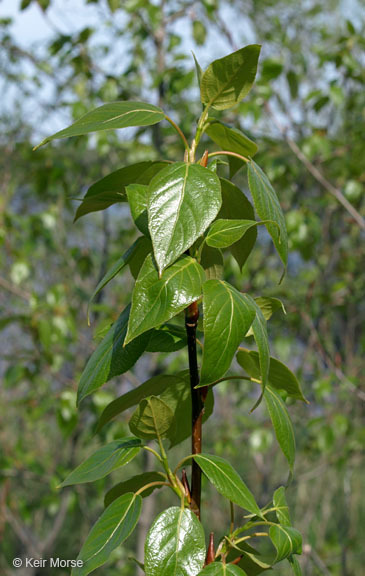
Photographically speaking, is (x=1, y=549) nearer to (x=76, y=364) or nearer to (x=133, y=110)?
(x=76, y=364)

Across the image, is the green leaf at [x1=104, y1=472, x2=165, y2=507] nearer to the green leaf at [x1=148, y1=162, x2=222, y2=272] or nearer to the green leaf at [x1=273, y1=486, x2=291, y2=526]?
the green leaf at [x1=273, y1=486, x2=291, y2=526]

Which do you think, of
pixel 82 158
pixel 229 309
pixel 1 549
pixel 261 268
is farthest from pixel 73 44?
pixel 1 549

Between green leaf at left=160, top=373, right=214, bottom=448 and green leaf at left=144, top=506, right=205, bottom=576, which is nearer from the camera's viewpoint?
green leaf at left=144, top=506, right=205, bottom=576

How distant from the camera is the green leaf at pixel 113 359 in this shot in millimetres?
467

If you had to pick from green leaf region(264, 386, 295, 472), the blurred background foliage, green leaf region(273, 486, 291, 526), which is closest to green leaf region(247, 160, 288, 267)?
green leaf region(264, 386, 295, 472)

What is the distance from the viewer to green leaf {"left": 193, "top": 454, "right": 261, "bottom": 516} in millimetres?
428

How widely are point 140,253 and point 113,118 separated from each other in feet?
0.40

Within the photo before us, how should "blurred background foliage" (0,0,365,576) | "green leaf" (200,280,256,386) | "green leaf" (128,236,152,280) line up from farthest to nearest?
"blurred background foliage" (0,0,365,576) → "green leaf" (128,236,152,280) → "green leaf" (200,280,256,386)

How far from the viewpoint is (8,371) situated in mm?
1912

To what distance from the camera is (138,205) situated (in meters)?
0.47

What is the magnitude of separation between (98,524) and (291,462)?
0.17 metres

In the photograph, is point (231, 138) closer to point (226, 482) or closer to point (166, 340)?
point (166, 340)

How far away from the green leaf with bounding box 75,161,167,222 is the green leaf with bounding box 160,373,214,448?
0.18 meters

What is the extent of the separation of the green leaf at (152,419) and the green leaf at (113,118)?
0.22 meters
